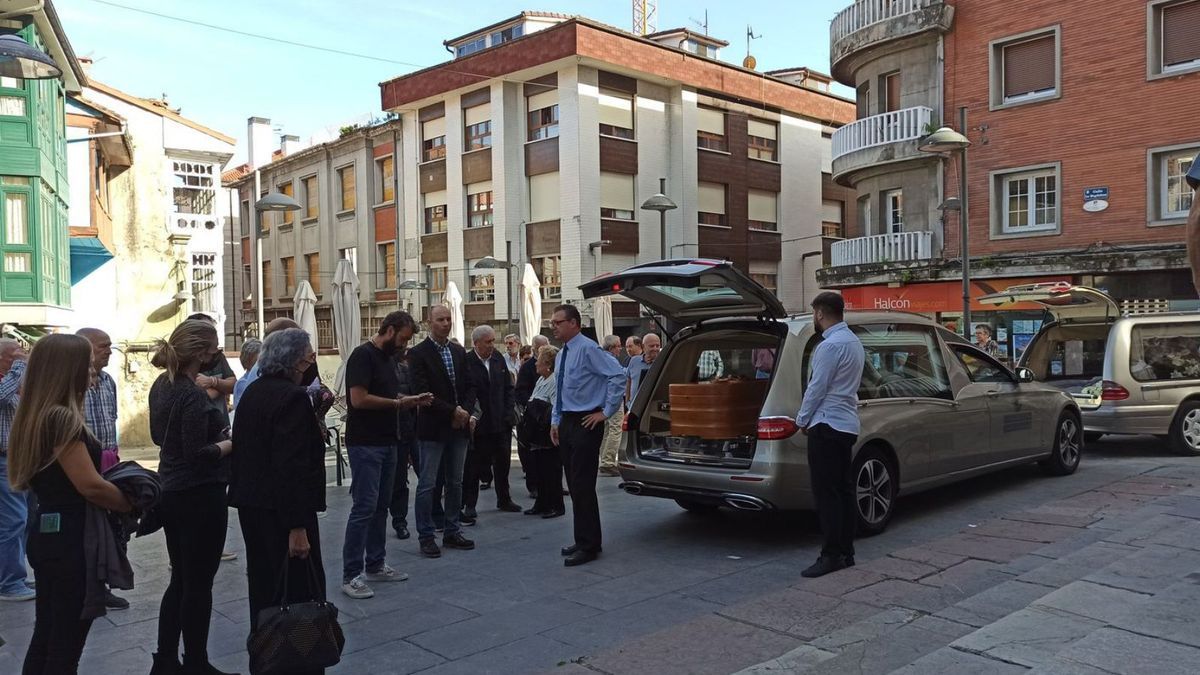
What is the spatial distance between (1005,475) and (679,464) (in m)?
4.60

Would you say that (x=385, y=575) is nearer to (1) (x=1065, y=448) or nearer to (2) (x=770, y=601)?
(2) (x=770, y=601)

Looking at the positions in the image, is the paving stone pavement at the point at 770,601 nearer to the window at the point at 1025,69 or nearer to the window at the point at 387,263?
the window at the point at 1025,69

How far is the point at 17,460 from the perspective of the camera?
11.9ft

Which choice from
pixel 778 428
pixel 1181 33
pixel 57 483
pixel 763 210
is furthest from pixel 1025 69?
pixel 57 483

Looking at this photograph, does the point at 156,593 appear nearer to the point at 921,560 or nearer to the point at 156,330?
the point at 921,560

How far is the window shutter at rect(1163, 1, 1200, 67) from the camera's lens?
62.6 feet

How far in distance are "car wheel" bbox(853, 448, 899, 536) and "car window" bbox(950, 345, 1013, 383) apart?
5.78ft

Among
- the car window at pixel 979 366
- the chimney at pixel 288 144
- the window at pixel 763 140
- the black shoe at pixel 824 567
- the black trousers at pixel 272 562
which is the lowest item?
the black shoe at pixel 824 567

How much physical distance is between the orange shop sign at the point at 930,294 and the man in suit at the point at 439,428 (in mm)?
16996

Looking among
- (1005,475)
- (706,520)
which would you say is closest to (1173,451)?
(1005,475)

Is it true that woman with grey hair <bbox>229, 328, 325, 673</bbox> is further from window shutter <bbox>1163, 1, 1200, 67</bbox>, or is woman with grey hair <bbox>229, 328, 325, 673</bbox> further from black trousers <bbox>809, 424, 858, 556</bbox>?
window shutter <bbox>1163, 1, 1200, 67</bbox>

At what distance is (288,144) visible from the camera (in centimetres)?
4338

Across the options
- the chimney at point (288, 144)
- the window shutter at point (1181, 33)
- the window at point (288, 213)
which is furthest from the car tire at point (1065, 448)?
the chimney at point (288, 144)

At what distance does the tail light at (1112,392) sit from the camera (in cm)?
1120
